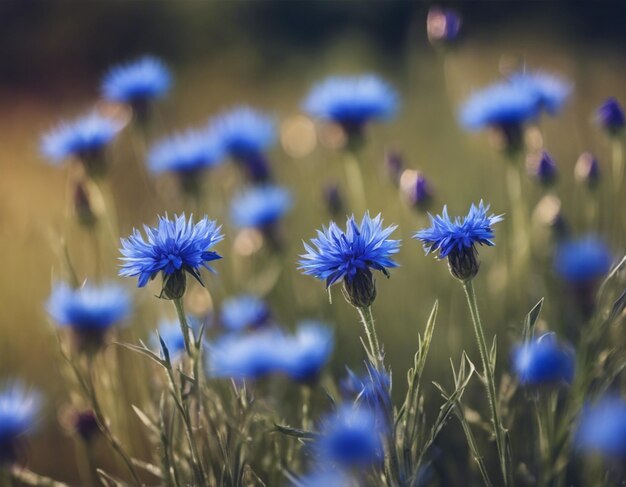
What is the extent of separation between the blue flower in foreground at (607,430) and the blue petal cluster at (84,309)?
718 millimetres

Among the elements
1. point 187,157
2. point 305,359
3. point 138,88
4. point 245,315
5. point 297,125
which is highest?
point 297,125

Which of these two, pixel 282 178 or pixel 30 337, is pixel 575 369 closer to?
pixel 30 337

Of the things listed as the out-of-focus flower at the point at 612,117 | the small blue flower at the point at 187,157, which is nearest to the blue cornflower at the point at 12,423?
the small blue flower at the point at 187,157

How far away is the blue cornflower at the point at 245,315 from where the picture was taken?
134cm

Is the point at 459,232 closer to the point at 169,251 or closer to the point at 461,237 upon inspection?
the point at 461,237

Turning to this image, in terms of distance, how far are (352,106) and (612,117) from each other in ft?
1.63

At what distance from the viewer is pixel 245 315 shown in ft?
4.40

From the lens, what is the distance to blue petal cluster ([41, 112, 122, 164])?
1.51m

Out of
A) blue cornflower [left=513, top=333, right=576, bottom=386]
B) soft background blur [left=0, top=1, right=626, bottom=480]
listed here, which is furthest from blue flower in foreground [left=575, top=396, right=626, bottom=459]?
soft background blur [left=0, top=1, right=626, bottom=480]

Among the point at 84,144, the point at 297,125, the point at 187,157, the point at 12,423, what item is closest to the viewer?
the point at 12,423

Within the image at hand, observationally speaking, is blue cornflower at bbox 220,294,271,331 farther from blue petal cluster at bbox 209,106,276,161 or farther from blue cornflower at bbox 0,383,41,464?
blue petal cluster at bbox 209,106,276,161

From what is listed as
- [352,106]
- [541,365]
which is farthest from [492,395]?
[352,106]

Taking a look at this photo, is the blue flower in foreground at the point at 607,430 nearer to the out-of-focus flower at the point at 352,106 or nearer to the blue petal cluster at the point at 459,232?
the blue petal cluster at the point at 459,232

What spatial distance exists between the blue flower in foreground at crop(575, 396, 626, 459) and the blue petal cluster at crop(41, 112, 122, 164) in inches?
40.7
